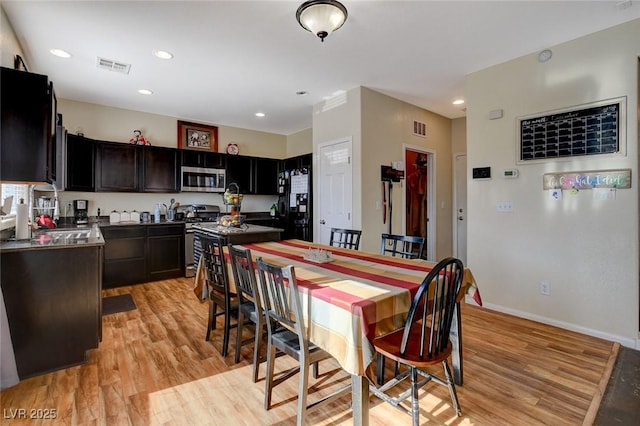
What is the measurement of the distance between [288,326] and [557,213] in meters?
2.93

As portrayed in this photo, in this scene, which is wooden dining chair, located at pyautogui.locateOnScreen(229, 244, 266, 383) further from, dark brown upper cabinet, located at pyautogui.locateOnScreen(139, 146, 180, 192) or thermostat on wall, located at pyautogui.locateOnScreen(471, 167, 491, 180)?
dark brown upper cabinet, located at pyautogui.locateOnScreen(139, 146, 180, 192)

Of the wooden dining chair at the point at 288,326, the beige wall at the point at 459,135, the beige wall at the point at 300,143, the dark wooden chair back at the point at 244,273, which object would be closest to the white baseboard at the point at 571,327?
the wooden dining chair at the point at 288,326

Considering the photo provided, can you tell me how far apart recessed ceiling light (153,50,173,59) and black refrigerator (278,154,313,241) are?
8.76 feet

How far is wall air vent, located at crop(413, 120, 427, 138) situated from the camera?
4.86m

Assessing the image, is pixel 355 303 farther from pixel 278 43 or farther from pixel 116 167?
pixel 116 167

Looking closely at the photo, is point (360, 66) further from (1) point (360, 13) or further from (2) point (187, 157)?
(2) point (187, 157)

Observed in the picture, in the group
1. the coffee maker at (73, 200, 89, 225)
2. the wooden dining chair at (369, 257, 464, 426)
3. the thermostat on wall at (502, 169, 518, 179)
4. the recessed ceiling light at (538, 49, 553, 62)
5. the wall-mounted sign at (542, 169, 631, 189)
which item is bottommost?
the wooden dining chair at (369, 257, 464, 426)

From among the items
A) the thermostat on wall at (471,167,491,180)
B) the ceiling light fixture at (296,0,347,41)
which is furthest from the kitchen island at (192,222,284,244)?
the thermostat on wall at (471,167,491,180)

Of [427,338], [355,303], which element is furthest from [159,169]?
[427,338]

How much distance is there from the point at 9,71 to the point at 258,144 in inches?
178

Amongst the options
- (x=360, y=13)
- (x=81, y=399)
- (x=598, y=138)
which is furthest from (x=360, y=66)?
(x=81, y=399)

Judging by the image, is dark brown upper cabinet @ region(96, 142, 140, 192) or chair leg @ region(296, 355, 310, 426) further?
dark brown upper cabinet @ region(96, 142, 140, 192)

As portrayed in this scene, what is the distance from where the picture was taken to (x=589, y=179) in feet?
9.08

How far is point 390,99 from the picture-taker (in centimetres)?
443
